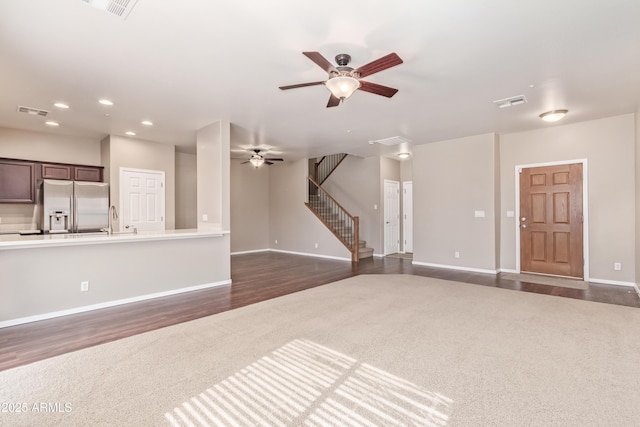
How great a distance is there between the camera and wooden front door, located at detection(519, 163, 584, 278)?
5.55m

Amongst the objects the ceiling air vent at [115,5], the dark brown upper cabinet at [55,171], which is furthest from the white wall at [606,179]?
the dark brown upper cabinet at [55,171]

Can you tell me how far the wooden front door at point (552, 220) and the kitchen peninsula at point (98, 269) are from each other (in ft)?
19.0

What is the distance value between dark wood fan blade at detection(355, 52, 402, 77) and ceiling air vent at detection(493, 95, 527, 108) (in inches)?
98.2

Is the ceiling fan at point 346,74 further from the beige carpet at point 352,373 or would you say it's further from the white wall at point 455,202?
the white wall at point 455,202

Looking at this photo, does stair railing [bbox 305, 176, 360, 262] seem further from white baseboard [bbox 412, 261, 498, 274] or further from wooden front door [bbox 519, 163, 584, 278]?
wooden front door [bbox 519, 163, 584, 278]

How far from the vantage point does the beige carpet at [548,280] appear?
203 inches

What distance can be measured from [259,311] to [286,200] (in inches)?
233

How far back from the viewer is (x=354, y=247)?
801cm

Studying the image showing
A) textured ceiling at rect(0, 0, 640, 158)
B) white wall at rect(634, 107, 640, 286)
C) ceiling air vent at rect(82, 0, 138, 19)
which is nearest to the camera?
ceiling air vent at rect(82, 0, 138, 19)

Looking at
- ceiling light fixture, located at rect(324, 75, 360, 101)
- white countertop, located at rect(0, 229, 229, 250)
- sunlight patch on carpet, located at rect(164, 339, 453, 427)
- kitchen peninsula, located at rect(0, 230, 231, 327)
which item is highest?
ceiling light fixture, located at rect(324, 75, 360, 101)

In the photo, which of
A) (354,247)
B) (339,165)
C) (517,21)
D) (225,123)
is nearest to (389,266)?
(354,247)

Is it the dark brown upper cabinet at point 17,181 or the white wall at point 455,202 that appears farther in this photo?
the white wall at point 455,202

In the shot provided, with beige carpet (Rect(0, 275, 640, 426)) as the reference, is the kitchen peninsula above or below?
above

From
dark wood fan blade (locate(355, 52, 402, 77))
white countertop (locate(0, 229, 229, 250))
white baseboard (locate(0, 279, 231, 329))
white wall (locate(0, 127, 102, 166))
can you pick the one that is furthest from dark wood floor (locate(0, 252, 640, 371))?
white wall (locate(0, 127, 102, 166))
